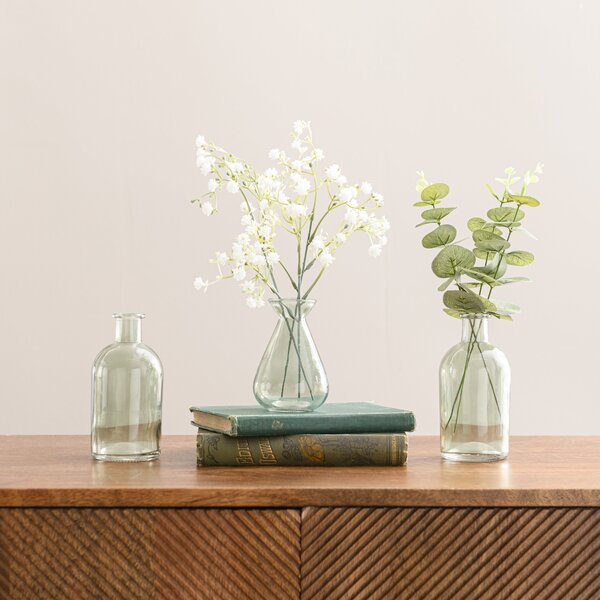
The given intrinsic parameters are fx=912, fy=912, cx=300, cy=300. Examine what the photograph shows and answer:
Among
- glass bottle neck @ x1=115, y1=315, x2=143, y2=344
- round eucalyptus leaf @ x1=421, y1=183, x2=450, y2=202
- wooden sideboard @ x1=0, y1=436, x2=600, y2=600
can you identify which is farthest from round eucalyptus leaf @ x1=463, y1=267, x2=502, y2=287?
glass bottle neck @ x1=115, y1=315, x2=143, y2=344

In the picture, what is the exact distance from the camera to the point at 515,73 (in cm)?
228

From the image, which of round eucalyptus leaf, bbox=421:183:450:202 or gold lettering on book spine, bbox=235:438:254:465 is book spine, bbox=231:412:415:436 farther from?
round eucalyptus leaf, bbox=421:183:450:202

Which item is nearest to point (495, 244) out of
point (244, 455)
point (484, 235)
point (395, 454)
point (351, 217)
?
point (484, 235)

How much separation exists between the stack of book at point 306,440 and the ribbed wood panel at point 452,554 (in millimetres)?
160

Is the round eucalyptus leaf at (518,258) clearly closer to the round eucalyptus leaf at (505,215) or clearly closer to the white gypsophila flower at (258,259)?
the round eucalyptus leaf at (505,215)

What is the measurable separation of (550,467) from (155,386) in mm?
486

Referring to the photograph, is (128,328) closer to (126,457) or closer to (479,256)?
(126,457)

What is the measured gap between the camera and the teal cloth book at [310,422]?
107 centimetres

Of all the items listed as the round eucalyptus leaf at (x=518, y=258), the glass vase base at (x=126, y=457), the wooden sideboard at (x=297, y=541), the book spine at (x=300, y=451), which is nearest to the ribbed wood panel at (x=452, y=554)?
the wooden sideboard at (x=297, y=541)

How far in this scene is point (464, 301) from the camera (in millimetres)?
1179

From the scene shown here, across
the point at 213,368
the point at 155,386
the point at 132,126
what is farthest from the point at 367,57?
the point at 155,386

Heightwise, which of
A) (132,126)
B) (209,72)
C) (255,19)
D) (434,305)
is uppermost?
(255,19)

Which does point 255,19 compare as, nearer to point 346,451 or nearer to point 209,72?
point 209,72

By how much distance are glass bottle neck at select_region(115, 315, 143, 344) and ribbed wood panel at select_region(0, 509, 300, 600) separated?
283 millimetres
